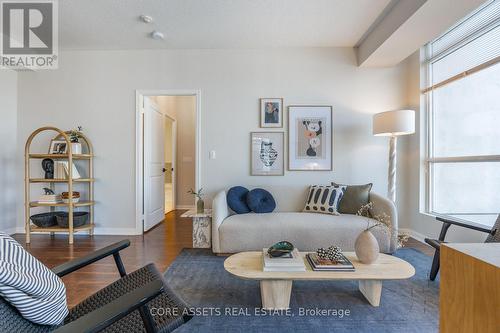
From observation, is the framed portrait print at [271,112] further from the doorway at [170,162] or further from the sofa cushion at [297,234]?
the doorway at [170,162]

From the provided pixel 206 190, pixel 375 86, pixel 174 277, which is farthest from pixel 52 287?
pixel 375 86

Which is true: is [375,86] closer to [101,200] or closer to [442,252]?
[442,252]

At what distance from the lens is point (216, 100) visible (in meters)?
3.30

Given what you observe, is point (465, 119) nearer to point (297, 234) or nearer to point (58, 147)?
A: point (297, 234)

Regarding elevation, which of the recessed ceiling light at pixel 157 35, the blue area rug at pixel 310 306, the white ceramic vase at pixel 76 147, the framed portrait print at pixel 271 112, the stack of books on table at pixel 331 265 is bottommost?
the blue area rug at pixel 310 306

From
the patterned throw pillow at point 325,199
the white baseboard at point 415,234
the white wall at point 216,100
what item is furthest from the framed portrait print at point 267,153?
the white baseboard at point 415,234

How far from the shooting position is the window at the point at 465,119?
2.28 m

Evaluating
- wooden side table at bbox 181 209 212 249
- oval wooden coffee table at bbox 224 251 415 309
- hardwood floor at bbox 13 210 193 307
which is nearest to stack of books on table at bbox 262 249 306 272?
oval wooden coffee table at bbox 224 251 415 309

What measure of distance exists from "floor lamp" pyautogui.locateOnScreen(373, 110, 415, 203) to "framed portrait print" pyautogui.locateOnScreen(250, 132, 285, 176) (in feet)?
3.94

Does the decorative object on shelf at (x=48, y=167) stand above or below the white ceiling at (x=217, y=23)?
below

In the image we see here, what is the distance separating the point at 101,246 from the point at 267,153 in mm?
2386

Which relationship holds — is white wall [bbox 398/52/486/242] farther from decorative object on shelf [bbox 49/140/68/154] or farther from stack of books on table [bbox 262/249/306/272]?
decorative object on shelf [bbox 49/140/68/154]

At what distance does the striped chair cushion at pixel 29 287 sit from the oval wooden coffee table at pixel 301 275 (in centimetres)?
92

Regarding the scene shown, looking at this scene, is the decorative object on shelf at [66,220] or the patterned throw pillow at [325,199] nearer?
the patterned throw pillow at [325,199]
